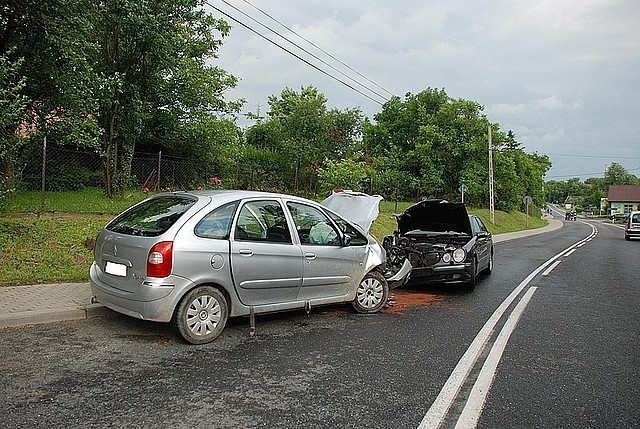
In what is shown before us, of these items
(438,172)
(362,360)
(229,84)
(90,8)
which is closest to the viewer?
(362,360)

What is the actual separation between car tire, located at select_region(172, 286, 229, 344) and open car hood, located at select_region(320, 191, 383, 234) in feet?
10.9

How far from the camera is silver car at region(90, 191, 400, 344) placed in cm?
541

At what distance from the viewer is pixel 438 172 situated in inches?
1527

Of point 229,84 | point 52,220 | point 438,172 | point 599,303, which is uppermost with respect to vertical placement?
point 229,84

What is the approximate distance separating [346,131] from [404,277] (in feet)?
71.9

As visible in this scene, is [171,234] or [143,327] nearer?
[171,234]

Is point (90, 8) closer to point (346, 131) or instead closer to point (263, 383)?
point (263, 383)

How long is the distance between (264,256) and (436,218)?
226 inches

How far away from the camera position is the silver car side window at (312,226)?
21.8 feet

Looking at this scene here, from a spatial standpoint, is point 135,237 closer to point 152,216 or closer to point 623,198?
point 152,216

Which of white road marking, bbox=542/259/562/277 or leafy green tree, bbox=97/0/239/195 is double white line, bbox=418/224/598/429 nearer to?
white road marking, bbox=542/259/562/277

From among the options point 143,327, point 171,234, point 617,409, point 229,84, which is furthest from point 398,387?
point 229,84

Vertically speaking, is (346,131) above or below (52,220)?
above

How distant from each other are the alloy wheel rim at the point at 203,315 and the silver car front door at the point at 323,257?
3.93ft
